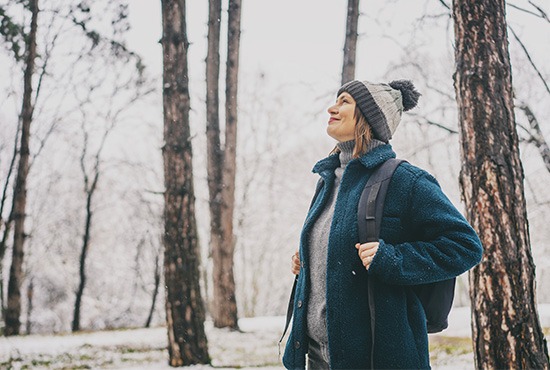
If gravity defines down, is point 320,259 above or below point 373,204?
below

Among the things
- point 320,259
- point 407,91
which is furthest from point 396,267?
point 407,91

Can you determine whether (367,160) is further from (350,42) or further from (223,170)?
(223,170)

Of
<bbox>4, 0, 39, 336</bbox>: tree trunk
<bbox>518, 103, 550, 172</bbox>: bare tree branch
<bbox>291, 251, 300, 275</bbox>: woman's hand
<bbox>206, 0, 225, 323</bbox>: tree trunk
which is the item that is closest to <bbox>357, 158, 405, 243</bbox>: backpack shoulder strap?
<bbox>291, 251, 300, 275</bbox>: woman's hand

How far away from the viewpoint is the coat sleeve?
6.15 feet

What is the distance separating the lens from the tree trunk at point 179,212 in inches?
244

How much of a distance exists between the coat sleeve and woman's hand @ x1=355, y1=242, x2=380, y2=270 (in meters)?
0.01

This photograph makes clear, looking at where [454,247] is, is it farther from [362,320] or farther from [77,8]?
[77,8]

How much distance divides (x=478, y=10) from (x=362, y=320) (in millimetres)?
3130

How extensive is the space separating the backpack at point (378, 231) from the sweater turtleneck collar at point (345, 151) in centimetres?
19

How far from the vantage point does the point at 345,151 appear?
7.49 feet

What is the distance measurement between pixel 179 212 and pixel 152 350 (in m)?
2.67

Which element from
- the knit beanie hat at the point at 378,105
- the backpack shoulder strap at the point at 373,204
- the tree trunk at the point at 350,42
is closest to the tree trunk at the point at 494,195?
the knit beanie hat at the point at 378,105

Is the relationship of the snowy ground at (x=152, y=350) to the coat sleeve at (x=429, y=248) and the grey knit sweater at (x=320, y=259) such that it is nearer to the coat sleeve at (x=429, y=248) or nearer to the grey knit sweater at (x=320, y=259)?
the grey knit sweater at (x=320, y=259)

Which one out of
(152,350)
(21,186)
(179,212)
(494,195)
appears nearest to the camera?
(494,195)
